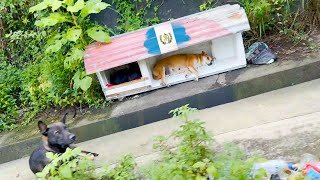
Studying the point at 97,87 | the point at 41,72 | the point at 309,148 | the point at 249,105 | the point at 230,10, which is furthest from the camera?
the point at 41,72

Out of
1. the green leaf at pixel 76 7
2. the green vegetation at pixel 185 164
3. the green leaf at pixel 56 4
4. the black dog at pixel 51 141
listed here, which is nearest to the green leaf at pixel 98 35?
the green leaf at pixel 76 7

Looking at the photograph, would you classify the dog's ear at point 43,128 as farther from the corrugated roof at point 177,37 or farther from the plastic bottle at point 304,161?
the plastic bottle at point 304,161

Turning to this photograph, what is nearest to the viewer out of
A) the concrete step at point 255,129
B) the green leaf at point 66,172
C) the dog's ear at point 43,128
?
the green leaf at point 66,172

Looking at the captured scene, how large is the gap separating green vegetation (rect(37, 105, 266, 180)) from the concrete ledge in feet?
4.01

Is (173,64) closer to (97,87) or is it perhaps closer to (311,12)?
(97,87)

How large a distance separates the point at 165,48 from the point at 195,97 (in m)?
0.65

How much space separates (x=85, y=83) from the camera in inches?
188

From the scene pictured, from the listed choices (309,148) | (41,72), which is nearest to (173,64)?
(41,72)

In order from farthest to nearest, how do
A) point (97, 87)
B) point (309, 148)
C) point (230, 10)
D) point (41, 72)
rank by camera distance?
point (41, 72) → point (97, 87) → point (230, 10) → point (309, 148)

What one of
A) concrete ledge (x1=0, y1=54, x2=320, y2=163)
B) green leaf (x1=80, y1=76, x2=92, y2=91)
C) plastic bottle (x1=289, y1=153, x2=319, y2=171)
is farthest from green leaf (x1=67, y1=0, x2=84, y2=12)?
plastic bottle (x1=289, y1=153, x2=319, y2=171)

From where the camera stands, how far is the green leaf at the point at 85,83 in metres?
4.73

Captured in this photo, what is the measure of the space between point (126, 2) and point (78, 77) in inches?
52.7

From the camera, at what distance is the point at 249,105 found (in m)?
4.36

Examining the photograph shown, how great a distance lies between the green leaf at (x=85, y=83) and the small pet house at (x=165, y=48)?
127mm
